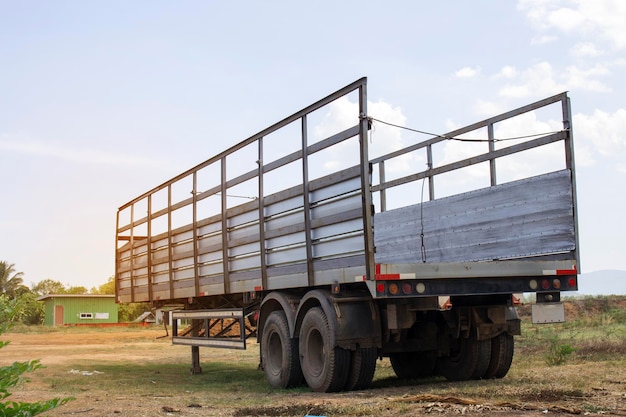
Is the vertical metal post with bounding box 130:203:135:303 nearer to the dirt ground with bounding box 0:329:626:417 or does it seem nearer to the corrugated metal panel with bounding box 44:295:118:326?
the dirt ground with bounding box 0:329:626:417

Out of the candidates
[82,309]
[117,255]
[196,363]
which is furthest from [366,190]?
[82,309]

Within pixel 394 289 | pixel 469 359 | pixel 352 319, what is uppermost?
pixel 394 289

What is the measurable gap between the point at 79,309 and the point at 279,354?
46.7 metres

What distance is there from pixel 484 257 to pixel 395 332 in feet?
4.97

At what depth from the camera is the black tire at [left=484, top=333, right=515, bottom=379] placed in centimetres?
1012

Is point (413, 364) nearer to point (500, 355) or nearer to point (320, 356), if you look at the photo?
point (500, 355)

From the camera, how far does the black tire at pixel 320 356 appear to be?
9055mm

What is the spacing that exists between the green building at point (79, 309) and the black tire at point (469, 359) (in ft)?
150

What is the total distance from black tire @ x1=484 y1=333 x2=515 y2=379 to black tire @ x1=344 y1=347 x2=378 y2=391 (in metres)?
1.82

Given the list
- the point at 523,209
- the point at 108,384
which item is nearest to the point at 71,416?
the point at 108,384

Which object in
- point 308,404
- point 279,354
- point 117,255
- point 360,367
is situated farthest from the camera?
point 117,255

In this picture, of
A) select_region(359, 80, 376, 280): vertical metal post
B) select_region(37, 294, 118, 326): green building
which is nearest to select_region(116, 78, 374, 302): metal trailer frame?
select_region(359, 80, 376, 280): vertical metal post

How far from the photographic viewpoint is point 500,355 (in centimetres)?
1011

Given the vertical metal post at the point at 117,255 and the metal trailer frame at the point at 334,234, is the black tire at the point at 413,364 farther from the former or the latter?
the vertical metal post at the point at 117,255
